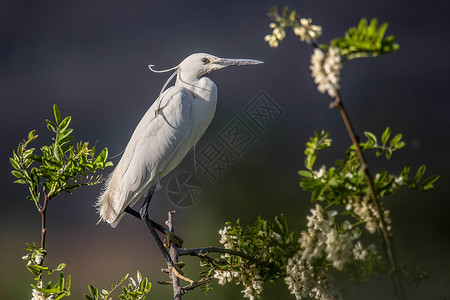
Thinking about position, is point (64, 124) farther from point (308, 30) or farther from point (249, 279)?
point (308, 30)

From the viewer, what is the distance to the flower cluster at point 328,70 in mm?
620

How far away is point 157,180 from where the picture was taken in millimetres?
1473

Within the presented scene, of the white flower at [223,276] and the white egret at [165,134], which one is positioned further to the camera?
the white egret at [165,134]

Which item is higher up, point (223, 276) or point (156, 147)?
point (156, 147)

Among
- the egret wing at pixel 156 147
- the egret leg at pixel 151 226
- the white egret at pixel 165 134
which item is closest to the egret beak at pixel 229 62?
the white egret at pixel 165 134

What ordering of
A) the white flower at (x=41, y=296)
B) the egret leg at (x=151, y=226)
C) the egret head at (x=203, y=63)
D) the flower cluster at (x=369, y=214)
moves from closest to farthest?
the flower cluster at (x=369, y=214) → the white flower at (x=41, y=296) → the egret leg at (x=151, y=226) → the egret head at (x=203, y=63)

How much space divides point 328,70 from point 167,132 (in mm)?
876

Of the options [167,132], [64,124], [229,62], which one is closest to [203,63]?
[229,62]

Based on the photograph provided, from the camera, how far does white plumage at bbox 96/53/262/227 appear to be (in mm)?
1428

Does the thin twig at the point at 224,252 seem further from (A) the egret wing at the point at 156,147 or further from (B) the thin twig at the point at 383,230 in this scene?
(B) the thin twig at the point at 383,230

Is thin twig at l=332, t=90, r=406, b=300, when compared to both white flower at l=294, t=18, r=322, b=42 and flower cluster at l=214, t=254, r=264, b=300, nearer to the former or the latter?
white flower at l=294, t=18, r=322, b=42

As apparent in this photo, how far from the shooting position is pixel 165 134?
143 centimetres

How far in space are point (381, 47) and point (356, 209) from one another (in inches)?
11.2

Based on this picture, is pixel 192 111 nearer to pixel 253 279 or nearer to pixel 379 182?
pixel 253 279
